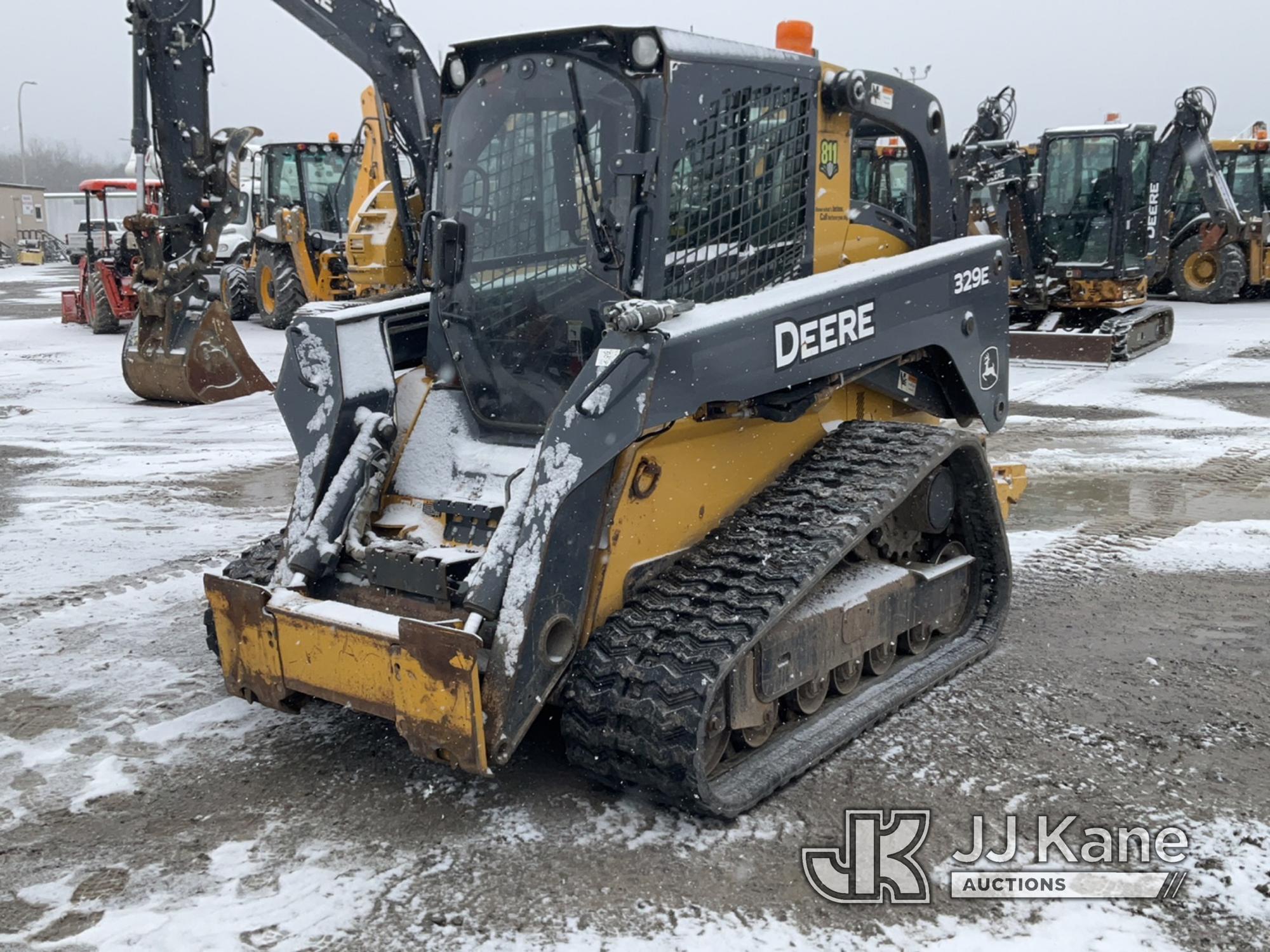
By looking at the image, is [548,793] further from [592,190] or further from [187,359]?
[187,359]

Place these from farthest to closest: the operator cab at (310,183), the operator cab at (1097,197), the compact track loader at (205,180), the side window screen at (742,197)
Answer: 1. the operator cab at (310,183)
2. the operator cab at (1097,197)
3. the compact track loader at (205,180)
4. the side window screen at (742,197)

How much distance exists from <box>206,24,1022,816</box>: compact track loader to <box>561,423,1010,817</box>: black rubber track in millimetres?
11

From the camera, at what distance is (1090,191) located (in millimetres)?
14992

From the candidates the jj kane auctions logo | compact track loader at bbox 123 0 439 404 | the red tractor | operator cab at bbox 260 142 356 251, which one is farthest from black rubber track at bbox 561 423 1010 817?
the red tractor

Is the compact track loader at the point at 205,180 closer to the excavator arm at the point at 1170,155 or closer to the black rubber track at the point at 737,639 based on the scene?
the black rubber track at the point at 737,639

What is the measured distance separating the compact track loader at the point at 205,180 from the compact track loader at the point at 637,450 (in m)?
2.84

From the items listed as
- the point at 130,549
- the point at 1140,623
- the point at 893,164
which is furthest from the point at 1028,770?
the point at 893,164

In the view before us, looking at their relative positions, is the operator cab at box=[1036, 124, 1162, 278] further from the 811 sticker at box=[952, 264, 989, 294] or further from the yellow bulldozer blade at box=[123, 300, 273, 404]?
the 811 sticker at box=[952, 264, 989, 294]

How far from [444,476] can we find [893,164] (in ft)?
52.1

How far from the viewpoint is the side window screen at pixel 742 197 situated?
13.0 ft

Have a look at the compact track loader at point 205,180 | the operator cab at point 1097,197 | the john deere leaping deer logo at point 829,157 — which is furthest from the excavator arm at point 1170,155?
the john deere leaping deer logo at point 829,157

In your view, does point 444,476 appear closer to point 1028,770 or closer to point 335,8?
point 1028,770

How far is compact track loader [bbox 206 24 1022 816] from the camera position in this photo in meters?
3.42

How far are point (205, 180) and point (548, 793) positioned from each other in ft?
24.7
